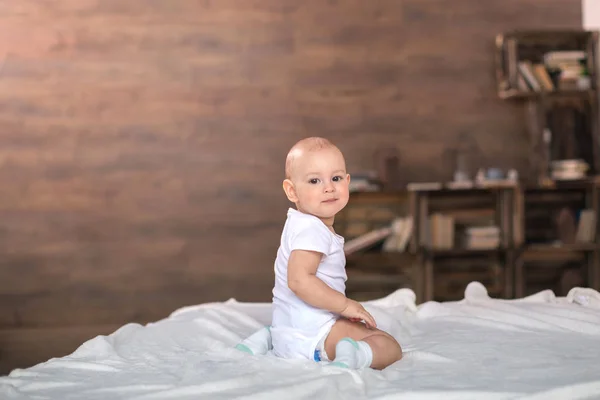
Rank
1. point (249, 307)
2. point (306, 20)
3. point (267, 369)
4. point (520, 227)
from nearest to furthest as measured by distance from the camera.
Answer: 1. point (267, 369)
2. point (249, 307)
3. point (520, 227)
4. point (306, 20)

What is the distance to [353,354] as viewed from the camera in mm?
1439

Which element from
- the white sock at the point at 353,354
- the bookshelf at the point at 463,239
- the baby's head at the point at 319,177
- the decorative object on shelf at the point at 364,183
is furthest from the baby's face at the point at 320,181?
the bookshelf at the point at 463,239

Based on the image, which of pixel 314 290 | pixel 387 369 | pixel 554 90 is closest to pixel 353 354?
pixel 387 369

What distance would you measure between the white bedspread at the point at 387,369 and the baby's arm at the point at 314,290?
160 mm

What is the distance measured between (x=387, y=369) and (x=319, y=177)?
0.49 metres

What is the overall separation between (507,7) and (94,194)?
9.55 feet

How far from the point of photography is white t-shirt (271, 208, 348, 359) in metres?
1.61

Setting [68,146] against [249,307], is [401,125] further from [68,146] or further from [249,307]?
[249,307]

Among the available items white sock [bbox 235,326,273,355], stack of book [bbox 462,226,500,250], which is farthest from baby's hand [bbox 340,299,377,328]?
stack of book [bbox 462,226,500,250]

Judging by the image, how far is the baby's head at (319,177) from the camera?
1670mm

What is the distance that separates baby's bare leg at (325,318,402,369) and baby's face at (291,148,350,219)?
0.28 meters

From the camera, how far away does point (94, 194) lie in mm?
4289

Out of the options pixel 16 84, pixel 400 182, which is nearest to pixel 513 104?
pixel 400 182

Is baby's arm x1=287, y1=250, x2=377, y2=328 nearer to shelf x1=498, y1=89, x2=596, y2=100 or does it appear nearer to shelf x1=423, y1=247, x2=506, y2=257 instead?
shelf x1=423, y1=247, x2=506, y2=257
